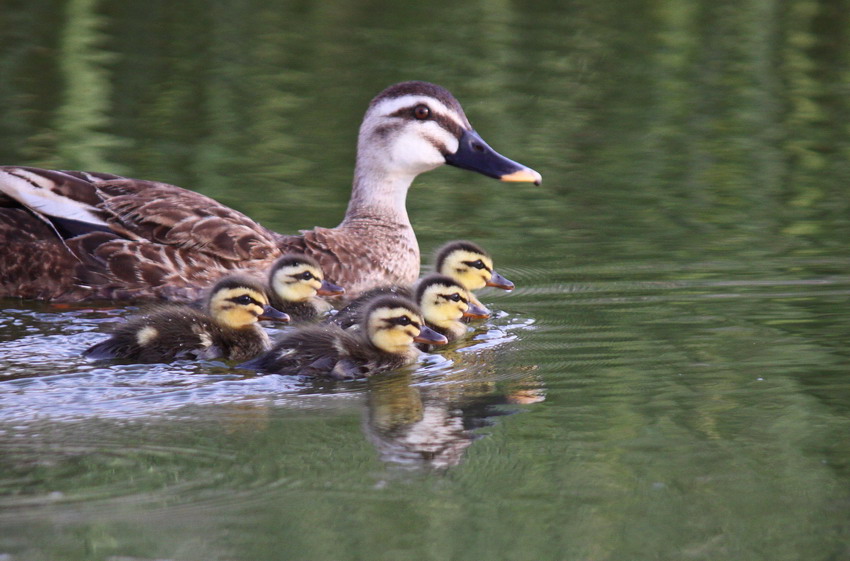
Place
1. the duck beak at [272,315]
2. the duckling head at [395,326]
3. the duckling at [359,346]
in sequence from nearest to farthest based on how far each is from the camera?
the duckling at [359,346] < the duckling head at [395,326] < the duck beak at [272,315]

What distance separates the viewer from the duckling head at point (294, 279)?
264 inches

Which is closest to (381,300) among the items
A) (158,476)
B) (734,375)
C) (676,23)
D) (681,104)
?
(734,375)

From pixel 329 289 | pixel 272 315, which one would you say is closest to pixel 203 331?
pixel 272 315

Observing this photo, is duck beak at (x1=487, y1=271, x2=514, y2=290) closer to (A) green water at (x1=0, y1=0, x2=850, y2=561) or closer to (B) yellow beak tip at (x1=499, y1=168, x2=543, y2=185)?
(A) green water at (x1=0, y1=0, x2=850, y2=561)

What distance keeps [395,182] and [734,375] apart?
307cm

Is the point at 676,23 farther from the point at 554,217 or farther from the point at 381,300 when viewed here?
the point at 381,300

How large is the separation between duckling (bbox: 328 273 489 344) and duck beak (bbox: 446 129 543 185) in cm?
141

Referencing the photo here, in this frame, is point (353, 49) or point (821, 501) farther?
point (353, 49)

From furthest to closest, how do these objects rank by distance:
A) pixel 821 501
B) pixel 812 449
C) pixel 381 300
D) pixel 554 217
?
1. pixel 554 217
2. pixel 381 300
3. pixel 812 449
4. pixel 821 501

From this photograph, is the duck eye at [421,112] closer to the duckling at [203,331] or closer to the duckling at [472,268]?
the duckling at [472,268]

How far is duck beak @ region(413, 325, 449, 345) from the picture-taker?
5.76 meters

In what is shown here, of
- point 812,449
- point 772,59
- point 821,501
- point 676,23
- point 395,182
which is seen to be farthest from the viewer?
point 676,23

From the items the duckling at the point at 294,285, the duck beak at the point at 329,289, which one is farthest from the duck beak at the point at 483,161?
the duckling at the point at 294,285

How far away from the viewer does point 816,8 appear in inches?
681
